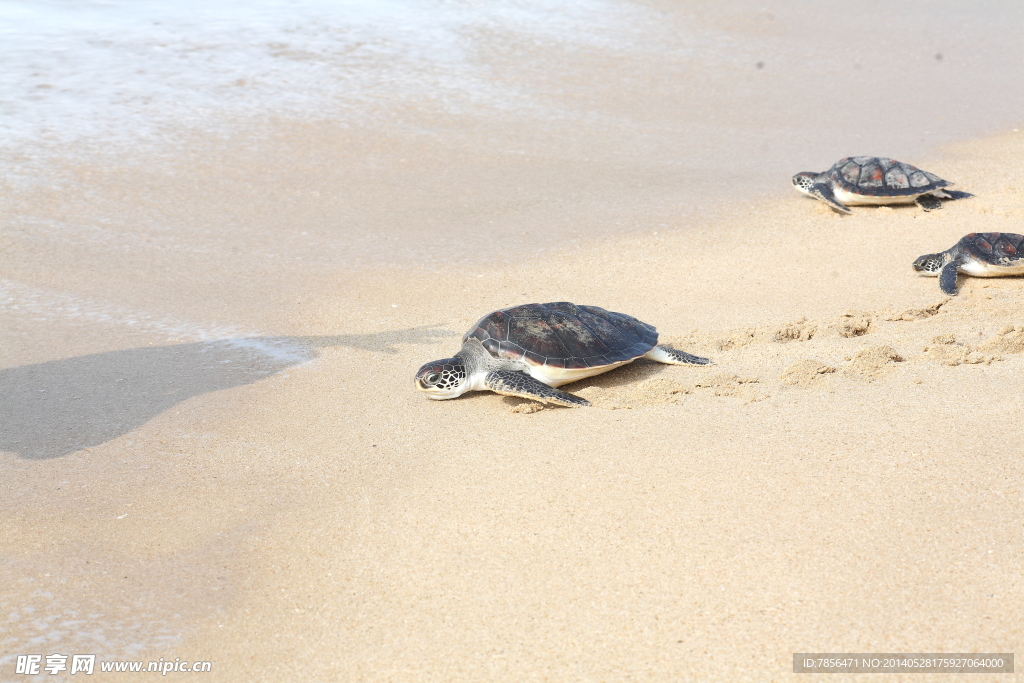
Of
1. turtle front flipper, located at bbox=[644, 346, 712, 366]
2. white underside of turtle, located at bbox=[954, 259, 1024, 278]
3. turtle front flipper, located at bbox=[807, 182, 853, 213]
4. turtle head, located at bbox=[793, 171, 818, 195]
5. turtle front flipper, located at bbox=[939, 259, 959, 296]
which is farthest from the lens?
turtle head, located at bbox=[793, 171, 818, 195]

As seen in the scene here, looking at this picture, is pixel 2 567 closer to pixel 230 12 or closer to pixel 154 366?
pixel 154 366

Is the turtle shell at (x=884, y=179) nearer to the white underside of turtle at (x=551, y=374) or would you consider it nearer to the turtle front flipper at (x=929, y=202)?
the turtle front flipper at (x=929, y=202)

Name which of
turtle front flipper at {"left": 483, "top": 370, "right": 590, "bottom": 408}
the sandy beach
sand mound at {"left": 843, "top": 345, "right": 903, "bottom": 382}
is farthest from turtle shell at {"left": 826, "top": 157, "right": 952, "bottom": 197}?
turtle front flipper at {"left": 483, "top": 370, "right": 590, "bottom": 408}

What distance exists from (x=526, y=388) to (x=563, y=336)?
388 mm

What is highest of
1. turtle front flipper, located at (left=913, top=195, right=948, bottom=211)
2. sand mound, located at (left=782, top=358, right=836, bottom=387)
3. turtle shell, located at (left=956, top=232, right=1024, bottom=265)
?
turtle shell, located at (left=956, top=232, right=1024, bottom=265)

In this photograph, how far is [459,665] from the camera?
271cm

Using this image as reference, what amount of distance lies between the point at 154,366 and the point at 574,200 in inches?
158

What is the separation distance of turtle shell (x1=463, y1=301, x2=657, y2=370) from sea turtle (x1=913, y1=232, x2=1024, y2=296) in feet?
7.62

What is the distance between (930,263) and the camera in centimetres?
597

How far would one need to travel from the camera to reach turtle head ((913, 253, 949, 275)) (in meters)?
5.95

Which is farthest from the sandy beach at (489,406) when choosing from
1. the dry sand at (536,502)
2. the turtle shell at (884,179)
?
the turtle shell at (884,179)

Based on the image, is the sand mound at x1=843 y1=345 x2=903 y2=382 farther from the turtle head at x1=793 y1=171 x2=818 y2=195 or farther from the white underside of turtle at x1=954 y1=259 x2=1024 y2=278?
the turtle head at x1=793 y1=171 x2=818 y2=195

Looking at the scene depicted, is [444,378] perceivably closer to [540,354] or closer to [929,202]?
[540,354]

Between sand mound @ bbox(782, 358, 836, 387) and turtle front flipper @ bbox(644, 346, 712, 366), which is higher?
sand mound @ bbox(782, 358, 836, 387)
